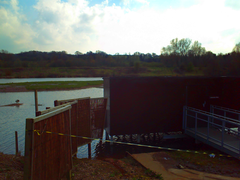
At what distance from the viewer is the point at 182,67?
5853 centimetres

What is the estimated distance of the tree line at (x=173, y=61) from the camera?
4812 cm

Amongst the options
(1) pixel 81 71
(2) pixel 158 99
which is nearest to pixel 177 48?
(1) pixel 81 71

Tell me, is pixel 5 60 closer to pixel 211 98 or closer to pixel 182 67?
pixel 182 67

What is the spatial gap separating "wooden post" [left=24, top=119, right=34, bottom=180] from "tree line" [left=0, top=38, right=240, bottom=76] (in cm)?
4848

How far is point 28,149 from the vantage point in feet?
10.2

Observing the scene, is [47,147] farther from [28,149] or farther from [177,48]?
[177,48]

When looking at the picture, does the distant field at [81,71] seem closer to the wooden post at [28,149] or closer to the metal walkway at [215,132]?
the metal walkway at [215,132]

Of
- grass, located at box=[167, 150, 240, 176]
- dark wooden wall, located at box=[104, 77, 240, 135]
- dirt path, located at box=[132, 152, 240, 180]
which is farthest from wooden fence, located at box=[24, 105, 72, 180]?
dark wooden wall, located at box=[104, 77, 240, 135]

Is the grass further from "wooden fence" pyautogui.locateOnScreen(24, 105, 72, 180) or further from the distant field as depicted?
the distant field

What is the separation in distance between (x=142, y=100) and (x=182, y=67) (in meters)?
52.5

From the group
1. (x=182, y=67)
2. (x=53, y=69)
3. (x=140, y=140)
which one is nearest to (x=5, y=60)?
(x=53, y=69)

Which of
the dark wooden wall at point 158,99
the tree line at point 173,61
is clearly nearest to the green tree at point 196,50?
the tree line at point 173,61

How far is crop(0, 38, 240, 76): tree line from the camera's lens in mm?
48125

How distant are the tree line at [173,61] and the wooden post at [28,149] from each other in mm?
48482
